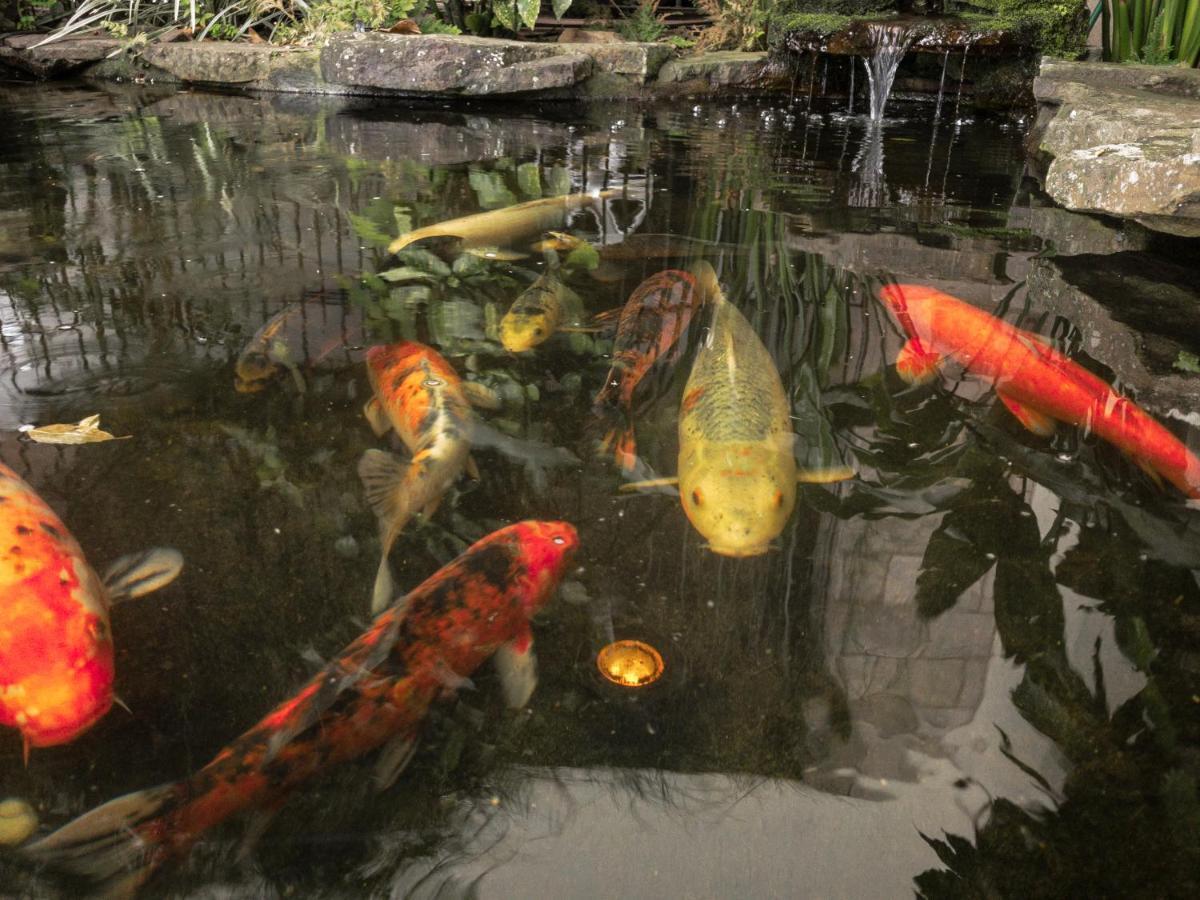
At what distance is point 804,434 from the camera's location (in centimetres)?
258

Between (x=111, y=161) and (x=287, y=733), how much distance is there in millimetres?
5886

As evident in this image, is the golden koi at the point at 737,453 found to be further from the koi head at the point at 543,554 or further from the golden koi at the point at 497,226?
the golden koi at the point at 497,226

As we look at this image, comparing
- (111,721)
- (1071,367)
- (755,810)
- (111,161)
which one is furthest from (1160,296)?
(111,161)

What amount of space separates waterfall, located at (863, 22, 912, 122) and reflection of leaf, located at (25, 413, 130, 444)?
25.8ft

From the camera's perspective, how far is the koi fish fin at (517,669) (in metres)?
1.72

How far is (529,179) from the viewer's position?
582 centimetres

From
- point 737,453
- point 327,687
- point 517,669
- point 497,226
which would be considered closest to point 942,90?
point 497,226

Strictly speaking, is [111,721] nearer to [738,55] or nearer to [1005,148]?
[1005,148]

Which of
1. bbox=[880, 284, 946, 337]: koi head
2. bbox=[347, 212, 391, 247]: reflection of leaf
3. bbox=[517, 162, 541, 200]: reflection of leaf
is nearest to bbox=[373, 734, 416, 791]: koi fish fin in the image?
bbox=[880, 284, 946, 337]: koi head

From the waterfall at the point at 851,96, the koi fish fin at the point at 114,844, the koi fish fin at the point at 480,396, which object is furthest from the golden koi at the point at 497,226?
the waterfall at the point at 851,96

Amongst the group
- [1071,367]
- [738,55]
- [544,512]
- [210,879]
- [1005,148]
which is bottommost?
[210,879]

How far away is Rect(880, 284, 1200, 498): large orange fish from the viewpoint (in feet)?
8.02

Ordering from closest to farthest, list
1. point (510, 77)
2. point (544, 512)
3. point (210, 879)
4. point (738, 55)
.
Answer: point (210, 879) → point (544, 512) → point (510, 77) → point (738, 55)

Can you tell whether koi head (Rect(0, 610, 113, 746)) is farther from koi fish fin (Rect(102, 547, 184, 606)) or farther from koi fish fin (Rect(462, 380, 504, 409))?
koi fish fin (Rect(462, 380, 504, 409))
